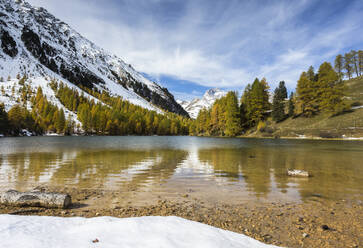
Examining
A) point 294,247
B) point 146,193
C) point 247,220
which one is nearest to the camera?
point 294,247

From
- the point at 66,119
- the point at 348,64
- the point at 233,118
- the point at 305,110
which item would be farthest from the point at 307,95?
the point at 66,119

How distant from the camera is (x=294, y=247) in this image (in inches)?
190

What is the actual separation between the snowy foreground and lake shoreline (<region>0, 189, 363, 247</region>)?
1.37 metres

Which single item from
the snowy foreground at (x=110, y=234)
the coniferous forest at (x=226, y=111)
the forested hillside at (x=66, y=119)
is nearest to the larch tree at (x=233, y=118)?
the coniferous forest at (x=226, y=111)

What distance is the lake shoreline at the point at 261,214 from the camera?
5.36 meters

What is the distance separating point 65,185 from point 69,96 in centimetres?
18309

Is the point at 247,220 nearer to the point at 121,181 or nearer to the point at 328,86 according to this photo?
the point at 121,181

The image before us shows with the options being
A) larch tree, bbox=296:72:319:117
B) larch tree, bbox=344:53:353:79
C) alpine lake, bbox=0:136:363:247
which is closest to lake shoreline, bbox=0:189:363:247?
alpine lake, bbox=0:136:363:247

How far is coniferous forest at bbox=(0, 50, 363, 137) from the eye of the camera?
2384 inches

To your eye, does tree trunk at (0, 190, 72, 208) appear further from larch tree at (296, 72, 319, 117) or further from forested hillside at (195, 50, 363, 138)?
larch tree at (296, 72, 319, 117)

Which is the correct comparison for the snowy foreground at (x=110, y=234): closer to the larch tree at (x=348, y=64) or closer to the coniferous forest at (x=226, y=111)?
the coniferous forest at (x=226, y=111)

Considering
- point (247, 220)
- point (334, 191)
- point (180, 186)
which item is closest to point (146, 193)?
point (180, 186)

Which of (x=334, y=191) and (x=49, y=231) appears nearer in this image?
(x=49, y=231)

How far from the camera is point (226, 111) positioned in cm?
8050
